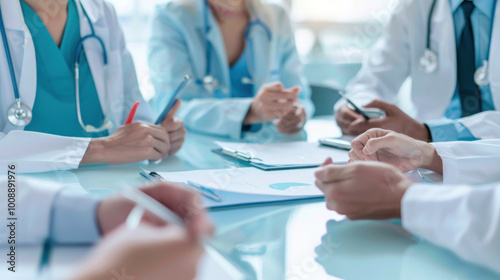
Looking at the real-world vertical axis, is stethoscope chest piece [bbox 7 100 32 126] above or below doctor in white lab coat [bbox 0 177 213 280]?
below

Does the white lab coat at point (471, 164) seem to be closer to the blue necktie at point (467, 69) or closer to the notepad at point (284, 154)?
the notepad at point (284, 154)

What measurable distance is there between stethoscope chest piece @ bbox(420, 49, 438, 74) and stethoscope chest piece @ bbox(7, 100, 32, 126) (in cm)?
99

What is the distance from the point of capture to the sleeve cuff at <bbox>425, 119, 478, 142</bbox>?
0.88 meters

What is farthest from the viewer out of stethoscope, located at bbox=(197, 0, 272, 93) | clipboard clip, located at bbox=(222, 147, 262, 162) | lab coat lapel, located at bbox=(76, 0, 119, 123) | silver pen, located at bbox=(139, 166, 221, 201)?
stethoscope, located at bbox=(197, 0, 272, 93)

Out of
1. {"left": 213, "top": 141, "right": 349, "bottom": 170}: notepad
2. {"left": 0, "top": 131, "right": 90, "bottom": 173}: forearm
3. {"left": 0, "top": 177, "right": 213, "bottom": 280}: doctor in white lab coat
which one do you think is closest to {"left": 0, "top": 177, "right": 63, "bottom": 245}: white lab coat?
{"left": 0, "top": 177, "right": 213, "bottom": 280}: doctor in white lab coat

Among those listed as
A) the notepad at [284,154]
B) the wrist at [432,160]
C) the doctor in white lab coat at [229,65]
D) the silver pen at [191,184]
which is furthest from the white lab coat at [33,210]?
the doctor in white lab coat at [229,65]

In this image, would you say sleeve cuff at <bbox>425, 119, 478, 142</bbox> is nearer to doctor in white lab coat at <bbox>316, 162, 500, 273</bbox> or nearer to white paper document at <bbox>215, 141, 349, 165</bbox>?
white paper document at <bbox>215, 141, 349, 165</bbox>

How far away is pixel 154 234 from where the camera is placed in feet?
0.84

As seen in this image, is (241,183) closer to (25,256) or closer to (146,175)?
(146,175)

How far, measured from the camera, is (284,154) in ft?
2.84

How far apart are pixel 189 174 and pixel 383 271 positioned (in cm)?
36

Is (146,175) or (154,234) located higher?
(154,234)

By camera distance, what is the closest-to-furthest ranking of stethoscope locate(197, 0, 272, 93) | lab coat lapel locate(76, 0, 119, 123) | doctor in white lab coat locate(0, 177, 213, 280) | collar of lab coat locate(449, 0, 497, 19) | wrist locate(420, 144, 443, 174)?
1. doctor in white lab coat locate(0, 177, 213, 280)
2. wrist locate(420, 144, 443, 174)
3. lab coat lapel locate(76, 0, 119, 123)
4. collar of lab coat locate(449, 0, 497, 19)
5. stethoscope locate(197, 0, 272, 93)

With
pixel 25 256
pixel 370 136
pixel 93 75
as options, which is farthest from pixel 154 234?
pixel 93 75
